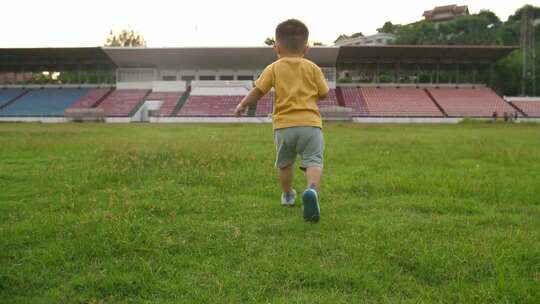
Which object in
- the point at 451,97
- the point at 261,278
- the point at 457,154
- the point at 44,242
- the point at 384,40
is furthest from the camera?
the point at 384,40

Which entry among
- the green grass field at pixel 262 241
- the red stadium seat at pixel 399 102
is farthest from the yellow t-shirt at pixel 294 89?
the red stadium seat at pixel 399 102

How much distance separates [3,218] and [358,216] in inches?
113

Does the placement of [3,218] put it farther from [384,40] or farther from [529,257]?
[384,40]

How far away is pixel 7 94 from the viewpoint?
160ft

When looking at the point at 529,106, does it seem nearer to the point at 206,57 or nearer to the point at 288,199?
the point at 206,57

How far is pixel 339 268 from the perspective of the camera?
99.6 inches

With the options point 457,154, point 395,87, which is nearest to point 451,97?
point 395,87

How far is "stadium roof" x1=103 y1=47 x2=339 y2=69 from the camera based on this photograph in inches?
1762

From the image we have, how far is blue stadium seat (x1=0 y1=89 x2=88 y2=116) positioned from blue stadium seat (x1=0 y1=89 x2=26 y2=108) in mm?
1088

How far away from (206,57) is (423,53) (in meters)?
21.9

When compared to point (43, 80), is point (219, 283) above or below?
below

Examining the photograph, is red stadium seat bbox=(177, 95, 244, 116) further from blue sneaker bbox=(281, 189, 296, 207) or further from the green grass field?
blue sneaker bbox=(281, 189, 296, 207)

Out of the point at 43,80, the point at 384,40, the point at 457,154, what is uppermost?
the point at 384,40

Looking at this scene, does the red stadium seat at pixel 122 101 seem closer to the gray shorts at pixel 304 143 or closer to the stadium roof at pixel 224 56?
the stadium roof at pixel 224 56
